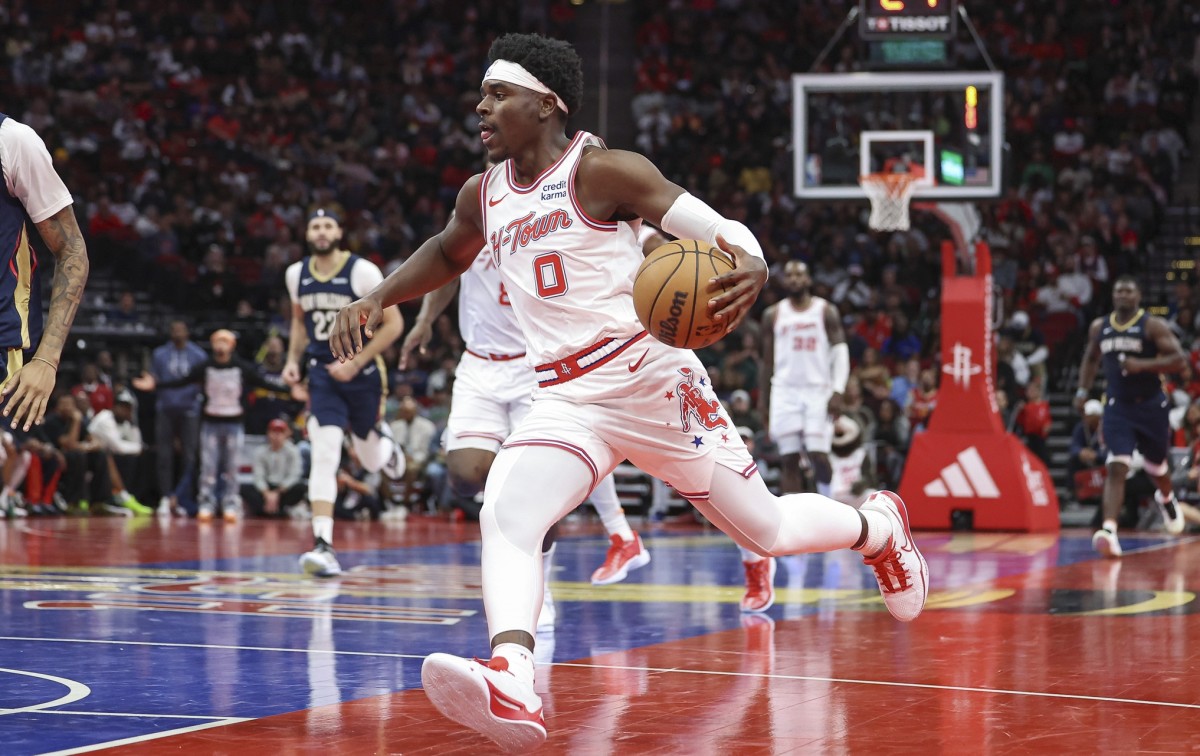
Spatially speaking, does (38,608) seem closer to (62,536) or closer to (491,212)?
(491,212)

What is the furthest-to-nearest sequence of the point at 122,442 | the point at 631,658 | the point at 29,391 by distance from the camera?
the point at 122,442 → the point at 631,658 → the point at 29,391

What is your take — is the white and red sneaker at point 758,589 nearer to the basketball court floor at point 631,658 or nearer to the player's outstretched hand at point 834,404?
the basketball court floor at point 631,658

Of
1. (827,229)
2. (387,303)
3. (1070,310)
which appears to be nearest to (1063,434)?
(1070,310)

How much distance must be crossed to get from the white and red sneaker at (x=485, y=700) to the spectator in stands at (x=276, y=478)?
14.1 meters

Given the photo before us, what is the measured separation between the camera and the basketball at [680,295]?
461 cm

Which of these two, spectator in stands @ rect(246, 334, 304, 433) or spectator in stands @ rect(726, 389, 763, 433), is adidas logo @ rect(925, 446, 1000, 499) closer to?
spectator in stands @ rect(726, 389, 763, 433)

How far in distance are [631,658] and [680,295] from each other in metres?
→ 2.47

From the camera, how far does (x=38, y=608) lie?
8.27 meters

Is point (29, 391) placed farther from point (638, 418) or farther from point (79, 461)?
point (79, 461)

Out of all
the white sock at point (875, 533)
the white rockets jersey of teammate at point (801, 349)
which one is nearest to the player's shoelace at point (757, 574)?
the white sock at point (875, 533)

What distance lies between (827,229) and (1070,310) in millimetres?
4053

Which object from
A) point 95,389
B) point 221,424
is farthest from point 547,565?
point 95,389

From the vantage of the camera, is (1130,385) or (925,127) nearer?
(1130,385)

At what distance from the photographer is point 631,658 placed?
662 cm
